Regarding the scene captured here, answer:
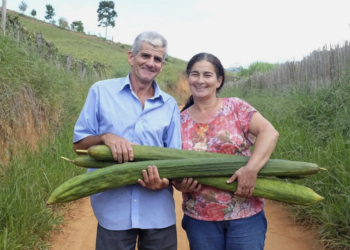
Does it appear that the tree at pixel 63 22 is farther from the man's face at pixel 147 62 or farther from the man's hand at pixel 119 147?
the man's hand at pixel 119 147

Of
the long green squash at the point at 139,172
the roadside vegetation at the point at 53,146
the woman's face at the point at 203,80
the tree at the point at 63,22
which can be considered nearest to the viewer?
the long green squash at the point at 139,172

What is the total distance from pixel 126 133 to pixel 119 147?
23 centimetres

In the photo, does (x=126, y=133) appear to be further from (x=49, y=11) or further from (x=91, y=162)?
(x=49, y=11)

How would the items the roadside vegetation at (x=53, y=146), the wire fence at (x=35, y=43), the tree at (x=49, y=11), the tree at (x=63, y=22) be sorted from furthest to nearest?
1. the tree at (x=49, y=11)
2. the tree at (x=63, y=22)
3. the wire fence at (x=35, y=43)
4. the roadside vegetation at (x=53, y=146)

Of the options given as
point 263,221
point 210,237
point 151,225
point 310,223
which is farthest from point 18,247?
point 310,223

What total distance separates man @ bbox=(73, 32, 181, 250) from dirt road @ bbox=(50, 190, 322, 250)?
79.5 inches

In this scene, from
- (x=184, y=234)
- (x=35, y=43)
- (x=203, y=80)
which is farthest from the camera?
(x=35, y=43)

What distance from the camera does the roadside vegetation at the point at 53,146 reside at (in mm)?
3771

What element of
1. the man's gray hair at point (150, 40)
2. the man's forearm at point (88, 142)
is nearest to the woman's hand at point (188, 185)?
the man's forearm at point (88, 142)

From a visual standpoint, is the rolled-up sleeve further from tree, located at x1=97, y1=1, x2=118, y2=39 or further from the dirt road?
tree, located at x1=97, y1=1, x2=118, y2=39

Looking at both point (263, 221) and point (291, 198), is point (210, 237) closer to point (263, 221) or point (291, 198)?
point (263, 221)

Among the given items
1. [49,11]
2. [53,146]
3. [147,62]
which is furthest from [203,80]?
[49,11]

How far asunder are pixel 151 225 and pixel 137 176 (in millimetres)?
383

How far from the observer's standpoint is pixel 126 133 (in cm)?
235
